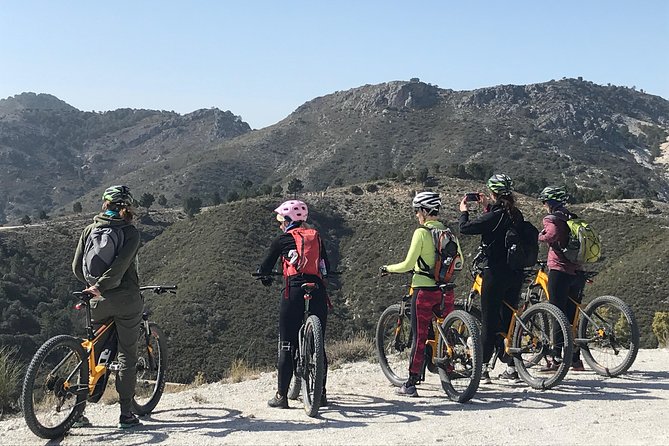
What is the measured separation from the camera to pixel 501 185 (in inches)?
265

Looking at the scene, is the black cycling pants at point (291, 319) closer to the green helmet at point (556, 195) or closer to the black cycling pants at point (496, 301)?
the black cycling pants at point (496, 301)

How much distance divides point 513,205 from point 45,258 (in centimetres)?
5617

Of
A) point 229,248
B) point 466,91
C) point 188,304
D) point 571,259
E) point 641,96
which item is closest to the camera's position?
point 571,259

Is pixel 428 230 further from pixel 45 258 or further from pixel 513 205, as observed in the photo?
pixel 45 258

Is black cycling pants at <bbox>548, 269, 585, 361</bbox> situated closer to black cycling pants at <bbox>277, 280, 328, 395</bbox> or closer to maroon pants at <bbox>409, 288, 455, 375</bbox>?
maroon pants at <bbox>409, 288, 455, 375</bbox>

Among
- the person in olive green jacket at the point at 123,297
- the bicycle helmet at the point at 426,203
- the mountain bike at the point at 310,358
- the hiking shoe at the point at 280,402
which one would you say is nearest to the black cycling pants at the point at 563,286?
the bicycle helmet at the point at 426,203

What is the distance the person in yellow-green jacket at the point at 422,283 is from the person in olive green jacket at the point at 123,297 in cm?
256

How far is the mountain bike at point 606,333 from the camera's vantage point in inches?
287

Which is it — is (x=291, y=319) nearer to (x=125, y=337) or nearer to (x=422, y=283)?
(x=422, y=283)

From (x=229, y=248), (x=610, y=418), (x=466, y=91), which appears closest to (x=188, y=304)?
(x=229, y=248)

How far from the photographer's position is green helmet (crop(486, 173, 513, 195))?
265 inches

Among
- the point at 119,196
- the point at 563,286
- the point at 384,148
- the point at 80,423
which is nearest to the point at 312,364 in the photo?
the point at 80,423

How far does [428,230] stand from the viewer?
21.0 feet

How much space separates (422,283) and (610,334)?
8.37ft
